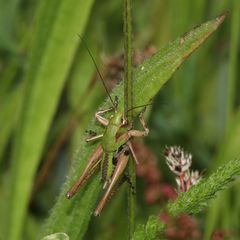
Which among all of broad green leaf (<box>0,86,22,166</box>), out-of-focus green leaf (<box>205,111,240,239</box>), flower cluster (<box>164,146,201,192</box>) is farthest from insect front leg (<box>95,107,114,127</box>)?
broad green leaf (<box>0,86,22,166</box>)

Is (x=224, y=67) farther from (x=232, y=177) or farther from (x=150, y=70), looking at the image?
(x=232, y=177)

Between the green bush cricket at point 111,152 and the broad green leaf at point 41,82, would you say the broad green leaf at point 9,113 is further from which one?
the green bush cricket at point 111,152

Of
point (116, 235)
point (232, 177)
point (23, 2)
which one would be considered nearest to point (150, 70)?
point (232, 177)

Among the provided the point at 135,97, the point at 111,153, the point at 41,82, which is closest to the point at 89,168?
the point at 111,153

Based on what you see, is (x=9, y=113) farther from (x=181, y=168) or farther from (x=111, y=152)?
(x=181, y=168)

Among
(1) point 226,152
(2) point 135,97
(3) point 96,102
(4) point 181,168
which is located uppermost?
(2) point 135,97

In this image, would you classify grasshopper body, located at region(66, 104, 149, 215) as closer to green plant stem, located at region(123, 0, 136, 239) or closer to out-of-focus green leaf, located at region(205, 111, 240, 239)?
green plant stem, located at region(123, 0, 136, 239)

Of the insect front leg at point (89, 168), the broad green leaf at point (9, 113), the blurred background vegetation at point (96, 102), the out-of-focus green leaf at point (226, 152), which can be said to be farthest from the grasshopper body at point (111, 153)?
the broad green leaf at point (9, 113)
